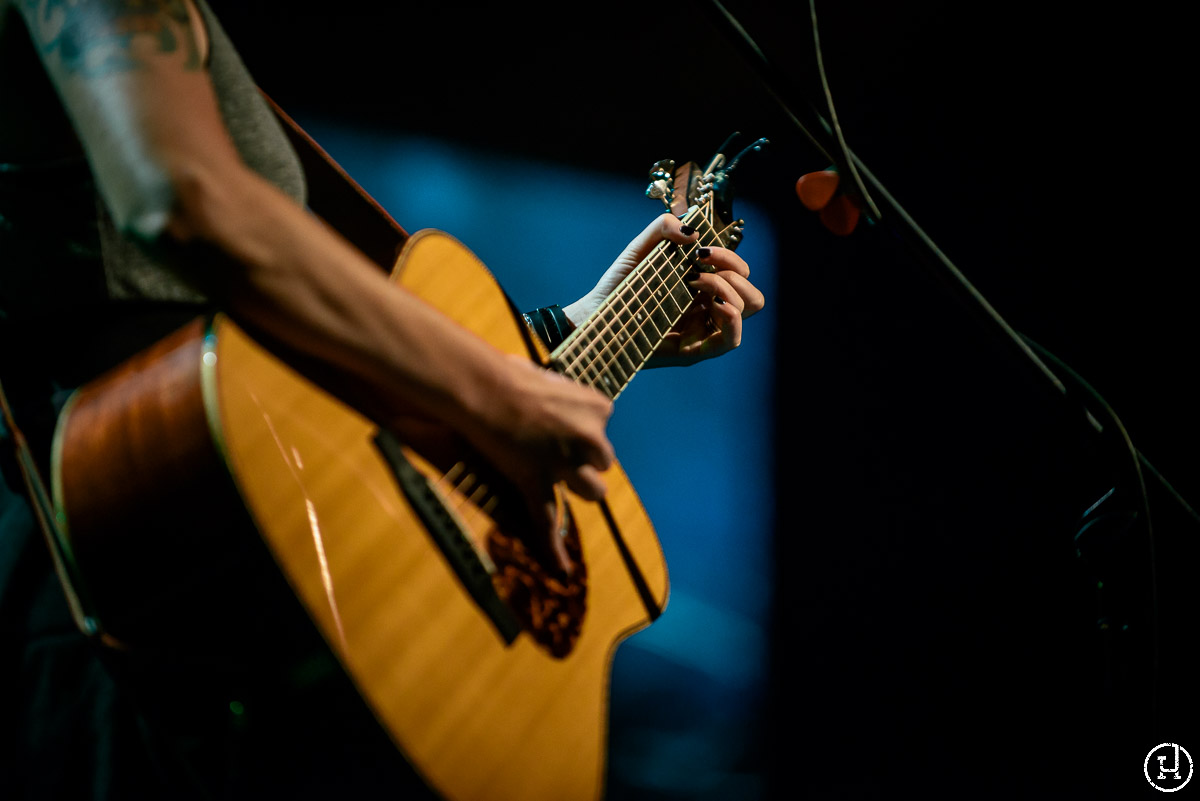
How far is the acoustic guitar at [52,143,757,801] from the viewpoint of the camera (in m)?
0.53

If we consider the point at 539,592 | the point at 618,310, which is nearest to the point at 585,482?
the point at 539,592

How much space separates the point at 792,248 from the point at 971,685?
1.76 meters

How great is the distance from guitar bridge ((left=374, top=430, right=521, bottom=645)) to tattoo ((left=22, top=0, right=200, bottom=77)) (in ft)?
1.21

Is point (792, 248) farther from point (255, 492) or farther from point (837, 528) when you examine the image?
point (255, 492)

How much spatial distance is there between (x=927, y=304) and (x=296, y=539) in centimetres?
263

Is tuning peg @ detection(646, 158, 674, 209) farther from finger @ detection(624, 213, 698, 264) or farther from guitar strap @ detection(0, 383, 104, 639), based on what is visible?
guitar strap @ detection(0, 383, 104, 639)

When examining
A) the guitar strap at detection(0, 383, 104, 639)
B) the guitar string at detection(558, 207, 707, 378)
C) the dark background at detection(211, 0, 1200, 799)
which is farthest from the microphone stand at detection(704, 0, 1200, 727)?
the dark background at detection(211, 0, 1200, 799)

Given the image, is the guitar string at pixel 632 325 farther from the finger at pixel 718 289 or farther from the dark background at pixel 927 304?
the dark background at pixel 927 304

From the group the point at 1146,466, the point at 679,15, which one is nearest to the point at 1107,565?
the point at 1146,466

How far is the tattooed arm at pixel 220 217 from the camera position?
20.7 inches

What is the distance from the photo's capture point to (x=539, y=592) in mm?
772

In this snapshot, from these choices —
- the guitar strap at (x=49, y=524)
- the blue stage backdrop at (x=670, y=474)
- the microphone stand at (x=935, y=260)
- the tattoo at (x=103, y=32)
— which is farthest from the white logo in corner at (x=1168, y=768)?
the tattoo at (x=103, y=32)

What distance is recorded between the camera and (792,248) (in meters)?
2.89

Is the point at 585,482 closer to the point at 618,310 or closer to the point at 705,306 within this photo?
the point at 618,310
